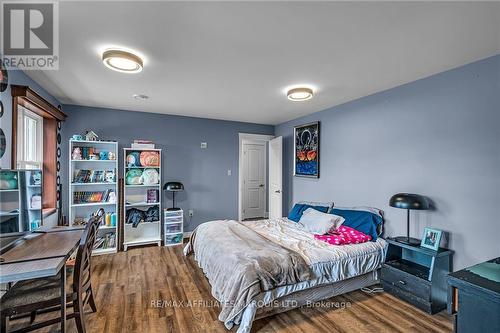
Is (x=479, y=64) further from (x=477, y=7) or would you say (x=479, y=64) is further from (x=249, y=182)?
(x=249, y=182)

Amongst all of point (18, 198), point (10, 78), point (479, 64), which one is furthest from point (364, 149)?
point (10, 78)

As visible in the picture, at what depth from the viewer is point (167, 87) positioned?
9.93 feet

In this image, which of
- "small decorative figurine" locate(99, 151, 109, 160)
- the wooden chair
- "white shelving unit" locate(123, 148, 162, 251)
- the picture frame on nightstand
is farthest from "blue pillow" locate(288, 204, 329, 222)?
"small decorative figurine" locate(99, 151, 109, 160)

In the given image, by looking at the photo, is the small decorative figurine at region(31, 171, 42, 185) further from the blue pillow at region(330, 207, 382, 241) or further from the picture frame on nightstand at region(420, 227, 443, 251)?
the picture frame on nightstand at region(420, 227, 443, 251)

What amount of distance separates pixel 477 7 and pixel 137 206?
478cm

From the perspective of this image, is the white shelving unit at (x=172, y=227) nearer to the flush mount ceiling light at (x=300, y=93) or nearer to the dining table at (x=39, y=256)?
the dining table at (x=39, y=256)

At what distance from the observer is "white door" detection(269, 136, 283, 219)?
488 cm

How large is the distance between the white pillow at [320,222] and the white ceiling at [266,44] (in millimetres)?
1715

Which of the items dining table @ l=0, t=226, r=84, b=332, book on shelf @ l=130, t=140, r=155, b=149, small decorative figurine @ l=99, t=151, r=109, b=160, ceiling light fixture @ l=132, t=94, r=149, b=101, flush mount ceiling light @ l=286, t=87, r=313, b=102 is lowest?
dining table @ l=0, t=226, r=84, b=332

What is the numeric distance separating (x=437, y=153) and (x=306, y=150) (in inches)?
82.7

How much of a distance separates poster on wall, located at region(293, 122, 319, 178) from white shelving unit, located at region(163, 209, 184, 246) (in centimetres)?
239

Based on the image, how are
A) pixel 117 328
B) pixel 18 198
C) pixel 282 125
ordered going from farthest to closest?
pixel 282 125 → pixel 117 328 → pixel 18 198

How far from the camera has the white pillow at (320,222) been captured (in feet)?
10.4

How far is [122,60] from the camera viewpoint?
2104 mm
